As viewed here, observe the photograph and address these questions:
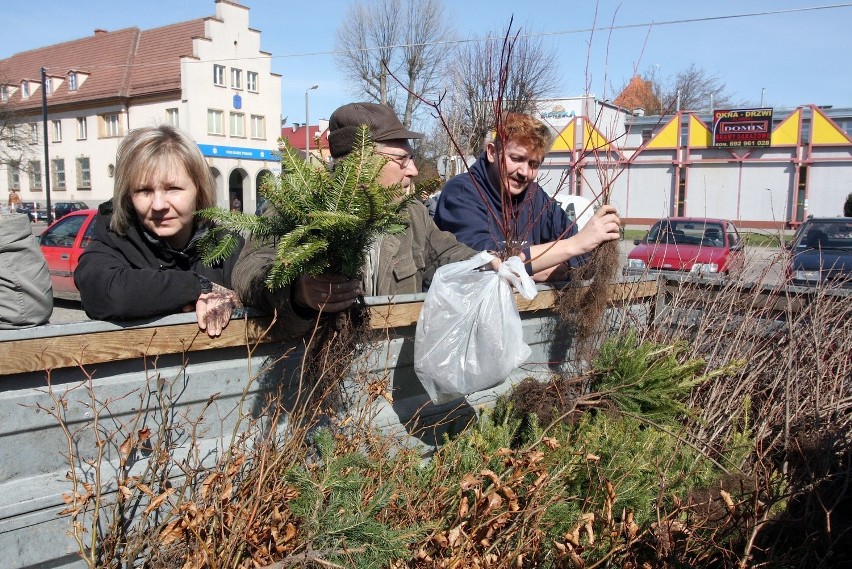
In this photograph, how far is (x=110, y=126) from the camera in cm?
4094

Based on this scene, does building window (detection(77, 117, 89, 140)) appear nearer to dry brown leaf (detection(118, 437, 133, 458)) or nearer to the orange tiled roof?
the orange tiled roof

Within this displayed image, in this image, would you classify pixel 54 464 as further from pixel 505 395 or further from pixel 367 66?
pixel 367 66

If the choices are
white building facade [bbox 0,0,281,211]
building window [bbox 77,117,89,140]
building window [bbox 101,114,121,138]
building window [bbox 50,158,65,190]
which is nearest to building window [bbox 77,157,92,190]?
white building facade [bbox 0,0,281,211]

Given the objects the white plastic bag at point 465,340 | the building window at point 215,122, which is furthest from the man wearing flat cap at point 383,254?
the building window at point 215,122

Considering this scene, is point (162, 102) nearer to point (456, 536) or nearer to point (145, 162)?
point (145, 162)

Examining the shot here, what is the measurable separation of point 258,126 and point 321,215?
41.7m

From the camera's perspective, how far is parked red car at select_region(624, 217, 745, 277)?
157 inches

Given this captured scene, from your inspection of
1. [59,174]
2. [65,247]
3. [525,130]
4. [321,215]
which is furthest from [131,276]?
[59,174]

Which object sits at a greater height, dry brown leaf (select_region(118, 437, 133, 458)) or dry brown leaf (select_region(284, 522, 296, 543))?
dry brown leaf (select_region(118, 437, 133, 458))

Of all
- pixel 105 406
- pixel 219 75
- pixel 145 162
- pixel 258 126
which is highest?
pixel 219 75

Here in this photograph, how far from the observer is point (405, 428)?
263 cm

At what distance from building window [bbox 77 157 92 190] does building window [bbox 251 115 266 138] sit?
10.1 m

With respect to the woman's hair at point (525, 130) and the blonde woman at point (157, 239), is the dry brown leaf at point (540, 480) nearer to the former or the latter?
the blonde woman at point (157, 239)

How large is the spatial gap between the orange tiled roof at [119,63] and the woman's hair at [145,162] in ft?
122
